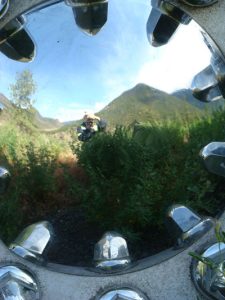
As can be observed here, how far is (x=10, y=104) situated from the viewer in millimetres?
1508

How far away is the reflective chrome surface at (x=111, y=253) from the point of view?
4.62 feet

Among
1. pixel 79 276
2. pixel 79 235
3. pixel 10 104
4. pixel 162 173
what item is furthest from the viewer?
pixel 162 173

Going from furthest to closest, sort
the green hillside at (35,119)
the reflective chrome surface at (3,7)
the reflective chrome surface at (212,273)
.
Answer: the green hillside at (35,119)
the reflective chrome surface at (3,7)
the reflective chrome surface at (212,273)

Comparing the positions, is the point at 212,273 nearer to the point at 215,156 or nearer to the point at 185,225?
the point at 185,225

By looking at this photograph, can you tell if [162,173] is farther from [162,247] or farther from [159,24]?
[159,24]

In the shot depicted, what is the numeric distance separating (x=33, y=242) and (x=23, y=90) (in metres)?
0.44

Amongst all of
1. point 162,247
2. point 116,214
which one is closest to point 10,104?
point 162,247

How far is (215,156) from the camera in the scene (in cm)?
148

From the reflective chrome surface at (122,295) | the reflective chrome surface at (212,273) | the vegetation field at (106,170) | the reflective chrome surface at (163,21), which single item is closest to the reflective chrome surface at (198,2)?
the reflective chrome surface at (163,21)

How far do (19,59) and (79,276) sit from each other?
640mm

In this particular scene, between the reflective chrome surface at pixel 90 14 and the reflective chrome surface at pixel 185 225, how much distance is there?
580 millimetres

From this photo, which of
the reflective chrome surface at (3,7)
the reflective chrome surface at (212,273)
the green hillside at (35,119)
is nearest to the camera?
the reflective chrome surface at (212,273)

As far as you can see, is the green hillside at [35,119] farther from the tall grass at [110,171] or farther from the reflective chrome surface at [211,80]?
the reflective chrome surface at [211,80]

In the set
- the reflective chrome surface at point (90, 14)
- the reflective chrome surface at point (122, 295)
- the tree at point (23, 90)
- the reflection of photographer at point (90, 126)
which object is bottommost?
the reflective chrome surface at point (122, 295)
